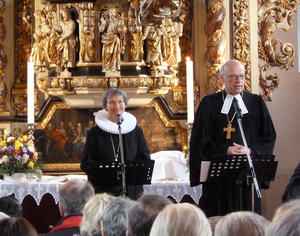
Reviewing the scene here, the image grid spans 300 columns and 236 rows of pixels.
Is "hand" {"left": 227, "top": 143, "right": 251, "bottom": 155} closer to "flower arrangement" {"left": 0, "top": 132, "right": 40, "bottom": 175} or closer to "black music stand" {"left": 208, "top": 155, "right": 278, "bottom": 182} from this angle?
"black music stand" {"left": 208, "top": 155, "right": 278, "bottom": 182}

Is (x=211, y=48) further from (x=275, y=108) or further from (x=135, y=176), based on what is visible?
(x=135, y=176)

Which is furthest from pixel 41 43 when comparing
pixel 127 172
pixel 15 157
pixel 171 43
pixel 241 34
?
pixel 127 172

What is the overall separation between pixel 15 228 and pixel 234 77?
11.1ft

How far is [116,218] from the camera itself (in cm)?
406

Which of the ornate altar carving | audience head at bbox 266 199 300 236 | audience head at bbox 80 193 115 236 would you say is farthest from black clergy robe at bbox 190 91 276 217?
the ornate altar carving

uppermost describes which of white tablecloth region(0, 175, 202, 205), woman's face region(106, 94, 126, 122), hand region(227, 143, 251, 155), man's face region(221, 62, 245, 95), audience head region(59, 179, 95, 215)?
man's face region(221, 62, 245, 95)

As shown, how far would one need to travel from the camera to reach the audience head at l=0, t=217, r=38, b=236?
3350mm

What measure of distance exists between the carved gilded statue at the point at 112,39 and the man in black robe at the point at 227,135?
3.00 meters

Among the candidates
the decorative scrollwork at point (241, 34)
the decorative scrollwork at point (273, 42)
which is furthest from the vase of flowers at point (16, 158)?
the decorative scrollwork at point (273, 42)

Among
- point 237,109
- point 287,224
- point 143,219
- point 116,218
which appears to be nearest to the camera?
point 287,224

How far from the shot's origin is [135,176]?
665cm

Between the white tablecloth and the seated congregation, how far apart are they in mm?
3224

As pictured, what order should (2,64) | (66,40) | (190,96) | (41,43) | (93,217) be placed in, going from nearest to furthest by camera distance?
(93,217) < (190,96) < (66,40) < (41,43) < (2,64)

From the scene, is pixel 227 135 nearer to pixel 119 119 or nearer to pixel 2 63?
pixel 119 119
